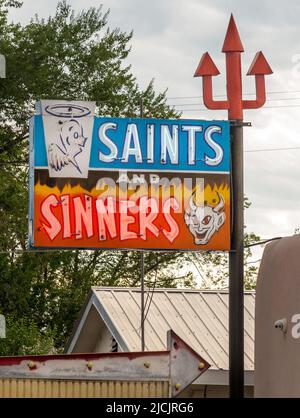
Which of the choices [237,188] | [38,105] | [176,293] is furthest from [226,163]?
[176,293]

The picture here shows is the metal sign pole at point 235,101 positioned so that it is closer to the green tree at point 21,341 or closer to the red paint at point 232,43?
the red paint at point 232,43

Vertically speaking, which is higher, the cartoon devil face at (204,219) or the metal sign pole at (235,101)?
the metal sign pole at (235,101)

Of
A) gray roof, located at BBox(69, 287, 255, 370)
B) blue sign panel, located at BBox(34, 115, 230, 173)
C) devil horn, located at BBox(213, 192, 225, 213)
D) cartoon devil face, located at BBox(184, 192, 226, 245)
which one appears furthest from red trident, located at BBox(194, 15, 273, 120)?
gray roof, located at BBox(69, 287, 255, 370)

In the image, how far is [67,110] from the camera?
22859mm

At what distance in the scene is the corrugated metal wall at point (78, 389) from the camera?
18.2 m

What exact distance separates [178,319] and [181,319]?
104 mm

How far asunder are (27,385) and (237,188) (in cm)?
659

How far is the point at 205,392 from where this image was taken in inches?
1104

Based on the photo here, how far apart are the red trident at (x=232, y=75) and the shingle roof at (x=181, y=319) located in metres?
6.38

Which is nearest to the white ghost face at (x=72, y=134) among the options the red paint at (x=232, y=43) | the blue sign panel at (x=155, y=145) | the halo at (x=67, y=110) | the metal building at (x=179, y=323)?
the halo at (x=67, y=110)

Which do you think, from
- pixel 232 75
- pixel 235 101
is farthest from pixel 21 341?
pixel 232 75

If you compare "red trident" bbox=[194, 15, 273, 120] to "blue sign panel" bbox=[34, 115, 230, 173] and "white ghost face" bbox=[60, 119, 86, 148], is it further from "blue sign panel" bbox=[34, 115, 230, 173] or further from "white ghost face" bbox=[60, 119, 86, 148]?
"white ghost face" bbox=[60, 119, 86, 148]

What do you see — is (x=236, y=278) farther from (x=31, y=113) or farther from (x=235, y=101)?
(x=31, y=113)
